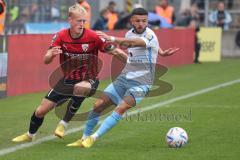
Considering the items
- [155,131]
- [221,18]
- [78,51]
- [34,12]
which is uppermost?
[78,51]

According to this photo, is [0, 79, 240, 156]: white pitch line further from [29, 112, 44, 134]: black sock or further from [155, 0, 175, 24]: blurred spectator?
[155, 0, 175, 24]: blurred spectator

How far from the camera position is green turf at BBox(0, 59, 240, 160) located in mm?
9828

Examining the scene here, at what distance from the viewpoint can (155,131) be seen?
12000 millimetres

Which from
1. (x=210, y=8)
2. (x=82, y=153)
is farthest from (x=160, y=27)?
(x=82, y=153)

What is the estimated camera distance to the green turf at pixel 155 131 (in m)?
9.83

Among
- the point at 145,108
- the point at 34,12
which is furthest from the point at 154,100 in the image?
the point at 34,12

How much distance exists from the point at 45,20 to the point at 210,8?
13.0m

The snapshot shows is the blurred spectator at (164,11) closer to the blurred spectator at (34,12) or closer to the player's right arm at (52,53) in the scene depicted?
the blurred spectator at (34,12)

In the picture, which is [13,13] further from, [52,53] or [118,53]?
[52,53]

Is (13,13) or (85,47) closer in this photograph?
(85,47)

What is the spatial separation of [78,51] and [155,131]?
80.9 inches

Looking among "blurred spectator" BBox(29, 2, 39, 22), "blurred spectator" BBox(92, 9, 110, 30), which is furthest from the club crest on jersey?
"blurred spectator" BBox(29, 2, 39, 22)

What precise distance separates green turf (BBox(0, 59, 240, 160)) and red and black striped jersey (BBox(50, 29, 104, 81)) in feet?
3.09

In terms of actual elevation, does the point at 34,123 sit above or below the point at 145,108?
above
